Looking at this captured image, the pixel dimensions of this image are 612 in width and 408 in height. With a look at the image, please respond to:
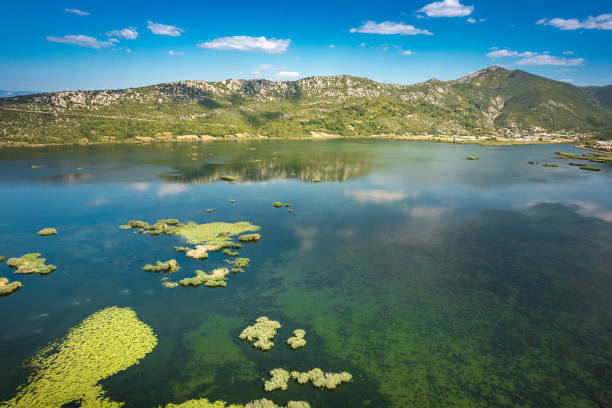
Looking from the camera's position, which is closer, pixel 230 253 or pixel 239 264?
pixel 239 264

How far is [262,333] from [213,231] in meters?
32.5

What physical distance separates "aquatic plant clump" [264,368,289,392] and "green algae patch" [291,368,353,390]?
27.5 inches

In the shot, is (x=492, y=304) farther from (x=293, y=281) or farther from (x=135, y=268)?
(x=135, y=268)

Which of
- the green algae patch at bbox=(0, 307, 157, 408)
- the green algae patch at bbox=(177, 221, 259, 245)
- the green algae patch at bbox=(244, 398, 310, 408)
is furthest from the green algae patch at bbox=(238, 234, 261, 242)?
the green algae patch at bbox=(244, 398, 310, 408)

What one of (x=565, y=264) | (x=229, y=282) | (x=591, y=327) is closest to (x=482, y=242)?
(x=565, y=264)

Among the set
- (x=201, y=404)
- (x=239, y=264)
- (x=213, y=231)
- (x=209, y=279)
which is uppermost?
(x=213, y=231)

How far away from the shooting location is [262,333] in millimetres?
30328

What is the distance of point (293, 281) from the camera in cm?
4147

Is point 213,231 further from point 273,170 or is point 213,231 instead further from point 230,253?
point 273,170

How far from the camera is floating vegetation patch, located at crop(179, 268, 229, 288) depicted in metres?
39.8

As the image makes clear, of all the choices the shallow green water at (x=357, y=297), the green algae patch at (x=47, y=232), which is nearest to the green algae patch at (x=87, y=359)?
the shallow green water at (x=357, y=297)

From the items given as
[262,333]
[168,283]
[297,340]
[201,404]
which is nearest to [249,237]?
[168,283]

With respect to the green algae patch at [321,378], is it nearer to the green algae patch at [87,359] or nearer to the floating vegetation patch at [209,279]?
the green algae patch at [87,359]

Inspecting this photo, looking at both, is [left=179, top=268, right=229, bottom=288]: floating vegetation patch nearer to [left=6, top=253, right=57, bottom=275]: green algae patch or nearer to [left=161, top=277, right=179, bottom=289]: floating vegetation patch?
[left=161, top=277, right=179, bottom=289]: floating vegetation patch
